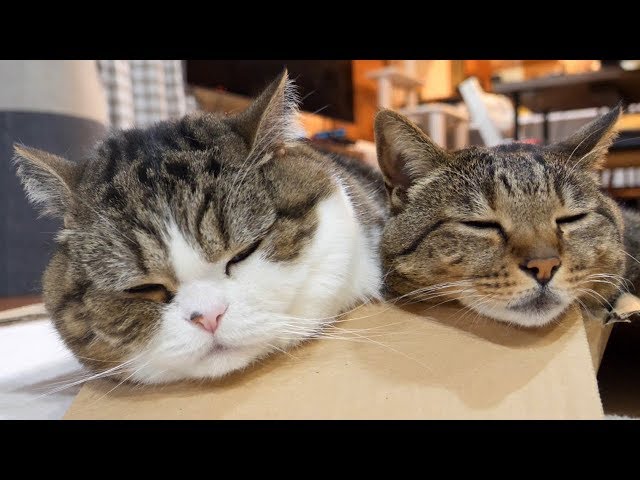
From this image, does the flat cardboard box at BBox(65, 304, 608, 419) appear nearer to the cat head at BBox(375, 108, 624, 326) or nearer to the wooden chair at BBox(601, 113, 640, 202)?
the cat head at BBox(375, 108, 624, 326)

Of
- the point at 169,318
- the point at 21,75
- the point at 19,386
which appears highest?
the point at 21,75

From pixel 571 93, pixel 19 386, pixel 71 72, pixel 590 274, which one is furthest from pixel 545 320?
pixel 571 93

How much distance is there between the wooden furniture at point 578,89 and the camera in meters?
3.92

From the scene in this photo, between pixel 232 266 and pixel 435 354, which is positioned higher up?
pixel 232 266

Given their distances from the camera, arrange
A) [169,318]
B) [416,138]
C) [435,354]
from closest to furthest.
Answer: [169,318] → [435,354] → [416,138]

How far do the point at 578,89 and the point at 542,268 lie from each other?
12.2 ft

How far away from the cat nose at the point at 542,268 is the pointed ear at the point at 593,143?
1.08 feet

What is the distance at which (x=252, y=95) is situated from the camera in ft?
13.0

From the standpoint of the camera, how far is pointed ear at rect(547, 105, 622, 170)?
A: 130 cm

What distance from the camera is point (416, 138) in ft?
4.31

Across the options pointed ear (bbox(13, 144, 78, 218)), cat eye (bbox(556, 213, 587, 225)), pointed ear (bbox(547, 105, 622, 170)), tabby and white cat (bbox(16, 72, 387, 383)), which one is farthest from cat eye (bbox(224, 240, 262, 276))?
pointed ear (bbox(547, 105, 622, 170))

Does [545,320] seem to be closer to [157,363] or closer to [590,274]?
[590,274]

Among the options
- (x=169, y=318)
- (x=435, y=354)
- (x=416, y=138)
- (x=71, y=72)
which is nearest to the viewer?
(x=169, y=318)

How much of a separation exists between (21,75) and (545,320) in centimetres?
311
